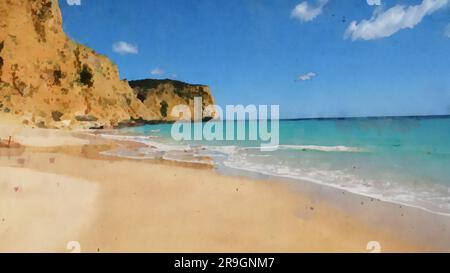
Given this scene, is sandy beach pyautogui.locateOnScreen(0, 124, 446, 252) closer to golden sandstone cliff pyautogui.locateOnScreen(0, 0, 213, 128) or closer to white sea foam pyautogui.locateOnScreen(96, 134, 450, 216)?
white sea foam pyautogui.locateOnScreen(96, 134, 450, 216)

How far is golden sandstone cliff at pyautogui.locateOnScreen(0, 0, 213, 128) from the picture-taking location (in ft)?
32.9

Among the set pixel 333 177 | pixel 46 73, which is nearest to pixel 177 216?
pixel 333 177

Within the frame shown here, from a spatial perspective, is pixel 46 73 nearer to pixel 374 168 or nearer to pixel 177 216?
pixel 177 216

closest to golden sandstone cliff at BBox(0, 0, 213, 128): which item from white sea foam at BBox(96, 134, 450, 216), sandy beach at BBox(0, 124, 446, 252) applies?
white sea foam at BBox(96, 134, 450, 216)

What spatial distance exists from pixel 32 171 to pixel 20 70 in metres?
6.81

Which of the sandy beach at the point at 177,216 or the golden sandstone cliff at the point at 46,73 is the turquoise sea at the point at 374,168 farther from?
the golden sandstone cliff at the point at 46,73

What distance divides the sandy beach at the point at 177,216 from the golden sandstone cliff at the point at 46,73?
3.67 metres

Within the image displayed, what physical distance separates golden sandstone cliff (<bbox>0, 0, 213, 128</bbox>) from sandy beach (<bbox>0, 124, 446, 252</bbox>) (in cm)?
367

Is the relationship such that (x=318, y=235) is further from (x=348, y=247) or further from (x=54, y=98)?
(x=54, y=98)

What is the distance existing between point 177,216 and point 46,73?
10.2m

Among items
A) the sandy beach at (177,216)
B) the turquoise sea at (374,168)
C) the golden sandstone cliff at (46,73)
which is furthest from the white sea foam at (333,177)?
the golden sandstone cliff at (46,73)

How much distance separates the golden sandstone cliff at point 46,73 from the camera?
32.9 feet

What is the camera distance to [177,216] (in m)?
3.59
